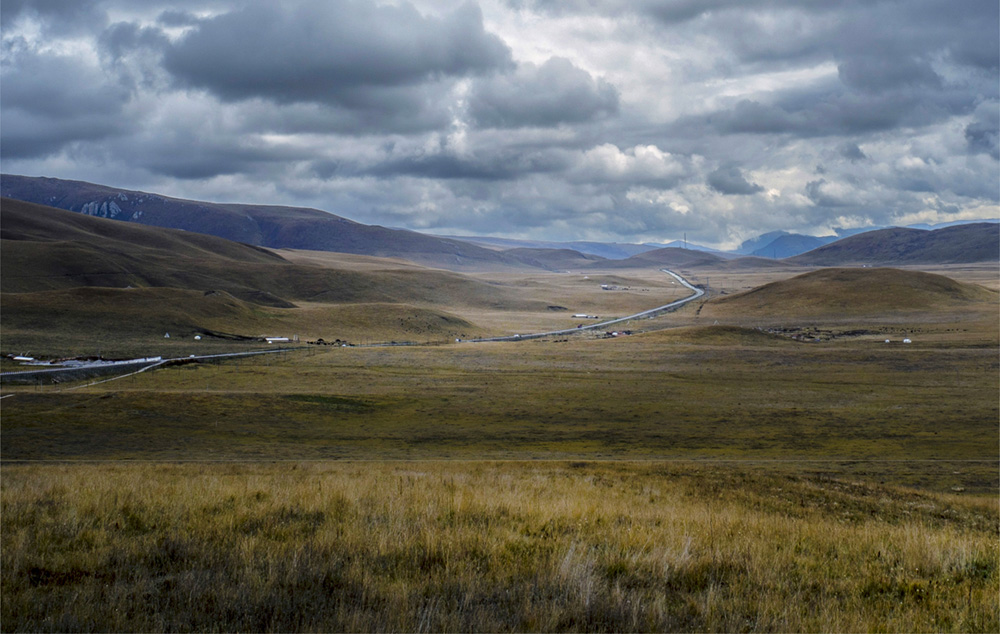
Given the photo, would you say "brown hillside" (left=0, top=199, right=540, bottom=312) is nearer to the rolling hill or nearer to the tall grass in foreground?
the rolling hill

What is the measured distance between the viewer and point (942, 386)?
56.2 metres

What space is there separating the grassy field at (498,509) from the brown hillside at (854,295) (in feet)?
282

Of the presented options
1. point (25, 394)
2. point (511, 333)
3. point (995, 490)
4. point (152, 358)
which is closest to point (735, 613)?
point (995, 490)

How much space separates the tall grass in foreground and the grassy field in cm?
3

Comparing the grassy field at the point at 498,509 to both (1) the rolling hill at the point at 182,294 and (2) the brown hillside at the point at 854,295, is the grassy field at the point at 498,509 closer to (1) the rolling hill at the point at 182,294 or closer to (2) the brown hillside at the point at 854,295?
(1) the rolling hill at the point at 182,294

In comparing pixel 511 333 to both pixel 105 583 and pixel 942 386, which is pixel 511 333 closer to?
pixel 942 386

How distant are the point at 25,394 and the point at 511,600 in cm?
5156

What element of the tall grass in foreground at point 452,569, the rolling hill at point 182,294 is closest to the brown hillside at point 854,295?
the rolling hill at point 182,294

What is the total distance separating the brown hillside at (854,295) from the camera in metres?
134

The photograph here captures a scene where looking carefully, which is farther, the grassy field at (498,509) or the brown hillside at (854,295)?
the brown hillside at (854,295)

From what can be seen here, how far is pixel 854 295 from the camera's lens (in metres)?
143

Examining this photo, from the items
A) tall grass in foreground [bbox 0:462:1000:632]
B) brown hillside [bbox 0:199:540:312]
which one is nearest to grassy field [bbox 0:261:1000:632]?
tall grass in foreground [bbox 0:462:1000:632]

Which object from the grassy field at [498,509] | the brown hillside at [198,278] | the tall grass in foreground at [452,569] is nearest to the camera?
the tall grass in foreground at [452,569]

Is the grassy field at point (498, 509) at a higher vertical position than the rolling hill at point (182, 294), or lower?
lower
